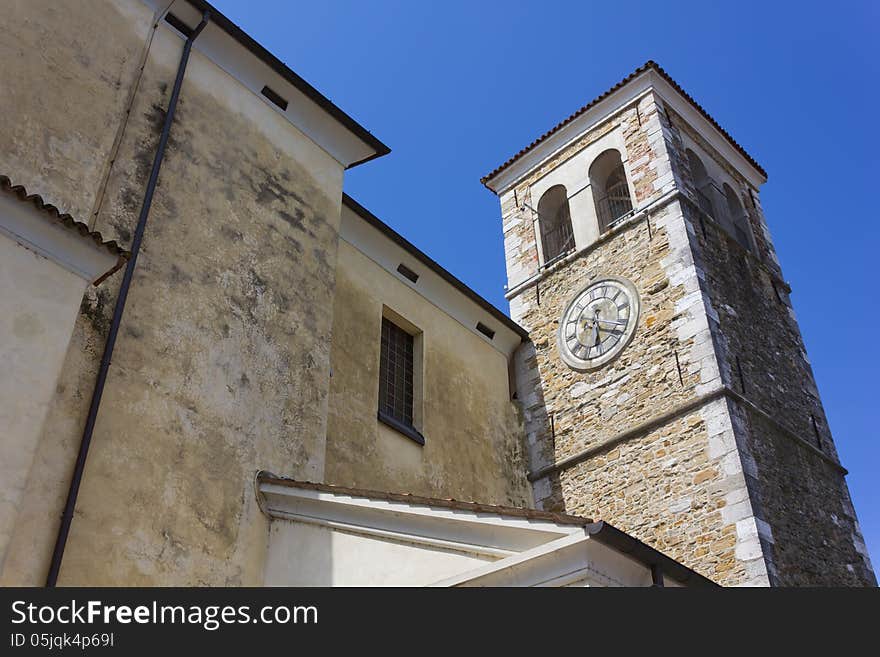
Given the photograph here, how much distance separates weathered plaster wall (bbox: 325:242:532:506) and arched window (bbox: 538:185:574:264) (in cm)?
270

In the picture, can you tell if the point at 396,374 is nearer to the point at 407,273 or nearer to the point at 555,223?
the point at 407,273

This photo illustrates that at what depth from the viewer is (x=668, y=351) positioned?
1152 centimetres

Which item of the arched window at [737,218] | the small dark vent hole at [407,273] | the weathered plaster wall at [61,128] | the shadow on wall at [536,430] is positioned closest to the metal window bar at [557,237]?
the shadow on wall at [536,430]

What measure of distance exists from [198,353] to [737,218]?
1102 cm

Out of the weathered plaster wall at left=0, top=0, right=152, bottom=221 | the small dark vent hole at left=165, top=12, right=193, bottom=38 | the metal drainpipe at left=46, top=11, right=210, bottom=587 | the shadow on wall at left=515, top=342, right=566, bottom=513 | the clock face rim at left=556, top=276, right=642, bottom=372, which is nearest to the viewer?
the metal drainpipe at left=46, top=11, right=210, bottom=587

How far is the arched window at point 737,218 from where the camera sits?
1467 cm

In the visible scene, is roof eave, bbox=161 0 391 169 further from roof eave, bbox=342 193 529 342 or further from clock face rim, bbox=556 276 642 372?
clock face rim, bbox=556 276 642 372

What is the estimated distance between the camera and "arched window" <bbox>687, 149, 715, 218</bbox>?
1422 centimetres

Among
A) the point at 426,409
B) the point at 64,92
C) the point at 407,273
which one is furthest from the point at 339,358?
the point at 64,92

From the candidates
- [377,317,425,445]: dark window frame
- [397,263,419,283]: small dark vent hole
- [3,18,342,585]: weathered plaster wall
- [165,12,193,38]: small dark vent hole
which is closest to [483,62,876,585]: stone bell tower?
[377,317,425,445]: dark window frame

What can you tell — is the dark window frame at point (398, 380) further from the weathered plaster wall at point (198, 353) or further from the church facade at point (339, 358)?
the weathered plaster wall at point (198, 353)

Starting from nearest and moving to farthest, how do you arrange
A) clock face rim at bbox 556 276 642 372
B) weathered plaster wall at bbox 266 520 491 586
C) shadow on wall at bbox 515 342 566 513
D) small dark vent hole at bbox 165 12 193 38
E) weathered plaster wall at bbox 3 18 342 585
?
weathered plaster wall at bbox 3 18 342 585
weathered plaster wall at bbox 266 520 491 586
small dark vent hole at bbox 165 12 193 38
shadow on wall at bbox 515 342 566 513
clock face rim at bbox 556 276 642 372
